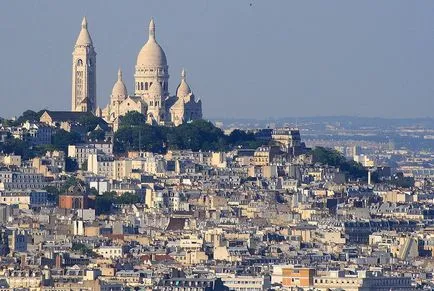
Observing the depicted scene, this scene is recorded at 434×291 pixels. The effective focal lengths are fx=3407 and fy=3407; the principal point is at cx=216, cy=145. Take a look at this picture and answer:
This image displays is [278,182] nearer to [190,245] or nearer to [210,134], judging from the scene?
[210,134]

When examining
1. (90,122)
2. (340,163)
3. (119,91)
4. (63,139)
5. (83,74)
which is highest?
(83,74)

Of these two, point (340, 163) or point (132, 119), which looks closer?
point (340, 163)

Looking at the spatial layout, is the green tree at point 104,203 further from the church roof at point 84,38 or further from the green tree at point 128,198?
the church roof at point 84,38

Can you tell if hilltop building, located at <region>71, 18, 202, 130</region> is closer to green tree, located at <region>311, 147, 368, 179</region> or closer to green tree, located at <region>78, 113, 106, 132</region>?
green tree, located at <region>78, 113, 106, 132</region>

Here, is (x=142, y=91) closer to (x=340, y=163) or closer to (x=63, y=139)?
(x=63, y=139)

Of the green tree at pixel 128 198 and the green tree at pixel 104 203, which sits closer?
the green tree at pixel 104 203

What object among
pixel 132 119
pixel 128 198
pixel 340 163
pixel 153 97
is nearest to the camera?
pixel 128 198

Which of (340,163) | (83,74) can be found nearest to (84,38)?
Result: (83,74)

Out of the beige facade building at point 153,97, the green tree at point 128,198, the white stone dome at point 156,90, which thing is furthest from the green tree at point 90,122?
the green tree at point 128,198

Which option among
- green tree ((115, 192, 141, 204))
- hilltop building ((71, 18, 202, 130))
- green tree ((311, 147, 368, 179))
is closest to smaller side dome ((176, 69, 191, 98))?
hilltop building ((71, 18, 202, 130))

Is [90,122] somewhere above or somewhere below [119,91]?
below

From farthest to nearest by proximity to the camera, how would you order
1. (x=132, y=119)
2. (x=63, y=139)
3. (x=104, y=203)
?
1. (x=132, y=119)
2. (x=63, y=139)
3. (x=104, y=203)
